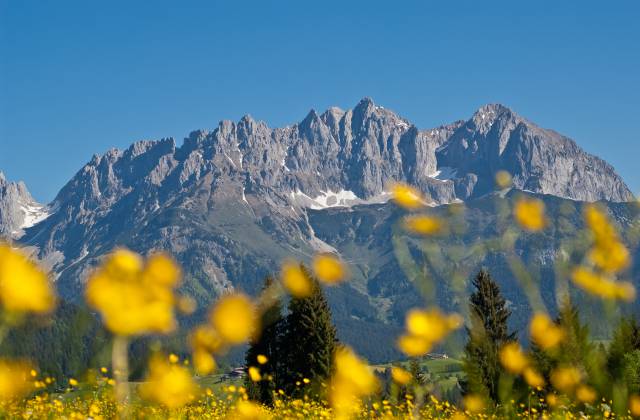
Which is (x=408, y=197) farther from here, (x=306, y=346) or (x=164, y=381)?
(x=306, y=346)

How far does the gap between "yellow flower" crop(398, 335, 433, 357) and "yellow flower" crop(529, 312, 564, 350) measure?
82 cm

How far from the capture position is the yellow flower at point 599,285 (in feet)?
10.7

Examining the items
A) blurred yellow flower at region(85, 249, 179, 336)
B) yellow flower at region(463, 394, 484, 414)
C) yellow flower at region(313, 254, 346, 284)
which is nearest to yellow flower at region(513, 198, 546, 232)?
yellow flower at region(313, 254, 346, 284)

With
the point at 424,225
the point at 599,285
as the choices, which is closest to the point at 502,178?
the point at 424,225

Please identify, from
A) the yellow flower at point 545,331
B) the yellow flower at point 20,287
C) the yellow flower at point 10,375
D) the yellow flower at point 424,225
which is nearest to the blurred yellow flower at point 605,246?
the yellow flower at point 424,225

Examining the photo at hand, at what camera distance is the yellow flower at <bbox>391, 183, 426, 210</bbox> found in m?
3.62

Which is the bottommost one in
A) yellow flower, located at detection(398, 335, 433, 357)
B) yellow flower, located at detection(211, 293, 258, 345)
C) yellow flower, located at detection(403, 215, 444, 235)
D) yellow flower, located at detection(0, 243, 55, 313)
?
yellow flower, located at detection(0, 243, 55, 313)

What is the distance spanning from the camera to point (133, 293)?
85.4 inches

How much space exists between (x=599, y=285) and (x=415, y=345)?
93cm

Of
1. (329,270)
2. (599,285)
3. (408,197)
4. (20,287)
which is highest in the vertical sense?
(408,197)

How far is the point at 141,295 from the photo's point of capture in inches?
87.8

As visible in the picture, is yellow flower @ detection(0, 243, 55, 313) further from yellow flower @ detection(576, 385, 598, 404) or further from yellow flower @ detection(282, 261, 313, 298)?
yellow flower @ detection(576, 385, 598, 404)

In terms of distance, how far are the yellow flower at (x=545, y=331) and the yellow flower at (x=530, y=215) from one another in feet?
2.78

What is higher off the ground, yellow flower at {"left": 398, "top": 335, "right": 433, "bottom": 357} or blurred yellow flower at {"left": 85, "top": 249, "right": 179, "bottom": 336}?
yellow flower at {"left": 398, "top": 335, "right": 433, "bottom": 357}
